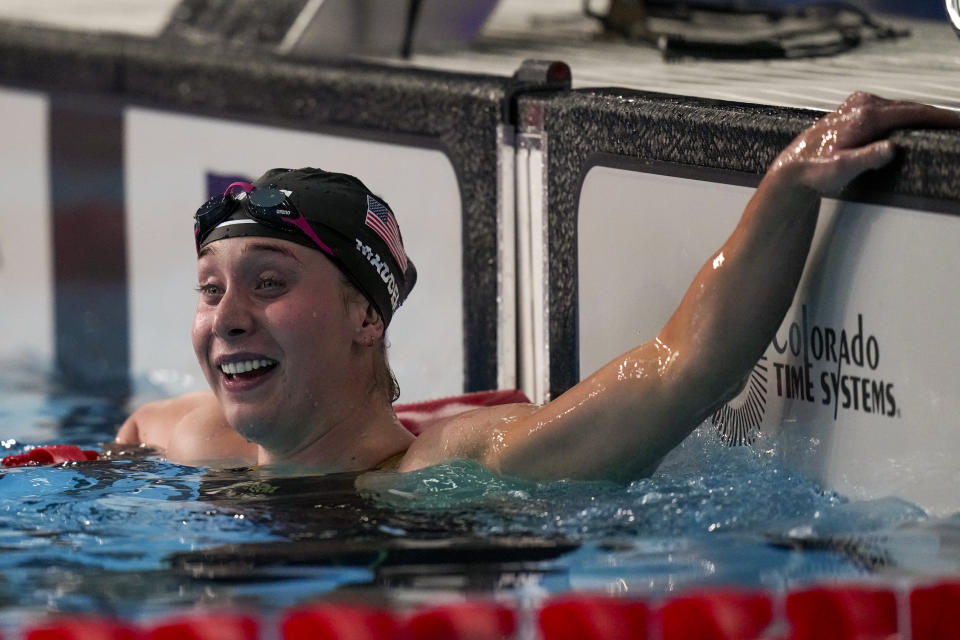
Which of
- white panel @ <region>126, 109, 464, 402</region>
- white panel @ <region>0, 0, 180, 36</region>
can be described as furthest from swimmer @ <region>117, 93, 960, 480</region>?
white panel @ <region>0, 0, 180, 36</region>

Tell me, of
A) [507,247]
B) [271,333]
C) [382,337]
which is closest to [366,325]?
[382,337]

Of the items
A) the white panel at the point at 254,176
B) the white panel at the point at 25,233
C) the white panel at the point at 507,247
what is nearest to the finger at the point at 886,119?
the white panel at the point at 507,247

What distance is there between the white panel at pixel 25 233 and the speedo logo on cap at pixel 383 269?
85.6 inches

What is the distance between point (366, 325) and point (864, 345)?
84cm

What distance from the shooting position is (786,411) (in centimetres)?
250

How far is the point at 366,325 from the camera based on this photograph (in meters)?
2.65

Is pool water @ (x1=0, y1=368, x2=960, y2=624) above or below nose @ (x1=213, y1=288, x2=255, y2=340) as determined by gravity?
below

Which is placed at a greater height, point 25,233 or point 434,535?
point 25,233

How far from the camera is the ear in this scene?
2625 mm

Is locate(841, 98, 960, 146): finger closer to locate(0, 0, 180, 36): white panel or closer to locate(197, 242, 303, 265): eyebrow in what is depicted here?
locate(197, 242, 303, 265): eyebrow

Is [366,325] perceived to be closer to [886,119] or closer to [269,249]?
[269,249]

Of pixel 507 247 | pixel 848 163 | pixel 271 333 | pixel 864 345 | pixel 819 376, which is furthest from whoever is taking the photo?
pixel 507 247

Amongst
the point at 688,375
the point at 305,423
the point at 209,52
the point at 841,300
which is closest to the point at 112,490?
the point at 305,423

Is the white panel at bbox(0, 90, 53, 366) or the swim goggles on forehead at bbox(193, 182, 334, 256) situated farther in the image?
the white panel at bbox(0, 90, 53, 366)
